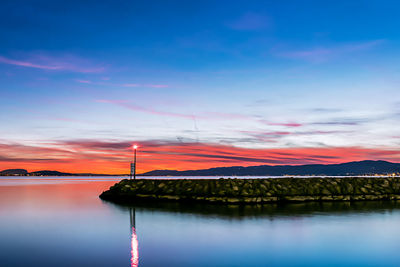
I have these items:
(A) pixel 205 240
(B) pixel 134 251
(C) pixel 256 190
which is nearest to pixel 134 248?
(B) pixel 134 251

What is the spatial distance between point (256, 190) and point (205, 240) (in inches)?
549

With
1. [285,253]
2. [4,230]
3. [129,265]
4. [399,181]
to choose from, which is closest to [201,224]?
[285,253]

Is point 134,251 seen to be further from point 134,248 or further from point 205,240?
point 205,240

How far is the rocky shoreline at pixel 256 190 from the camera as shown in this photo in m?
24.3

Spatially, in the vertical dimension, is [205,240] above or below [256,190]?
below

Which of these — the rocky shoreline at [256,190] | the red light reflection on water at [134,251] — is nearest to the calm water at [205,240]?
the red light reflection on water at [134,251]

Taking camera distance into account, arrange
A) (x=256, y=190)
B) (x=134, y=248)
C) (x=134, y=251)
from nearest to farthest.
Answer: (x=134, y=251) < (x=134, y=248) < (x=256, y=190)

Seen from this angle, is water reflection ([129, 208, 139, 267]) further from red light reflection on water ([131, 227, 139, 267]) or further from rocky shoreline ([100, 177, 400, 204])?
rocky shoreline ([100, 177, 400, 204])

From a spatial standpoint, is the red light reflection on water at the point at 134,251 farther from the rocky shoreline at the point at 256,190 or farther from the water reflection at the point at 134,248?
the rocky shoreline at the point at 256,190

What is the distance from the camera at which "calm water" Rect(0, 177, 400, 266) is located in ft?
29.4

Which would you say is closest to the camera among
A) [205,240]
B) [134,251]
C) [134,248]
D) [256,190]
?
[134,251]

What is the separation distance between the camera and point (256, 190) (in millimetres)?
24797

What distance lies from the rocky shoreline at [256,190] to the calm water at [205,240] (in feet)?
20.4

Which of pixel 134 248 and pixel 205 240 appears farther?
pixel 205 240
